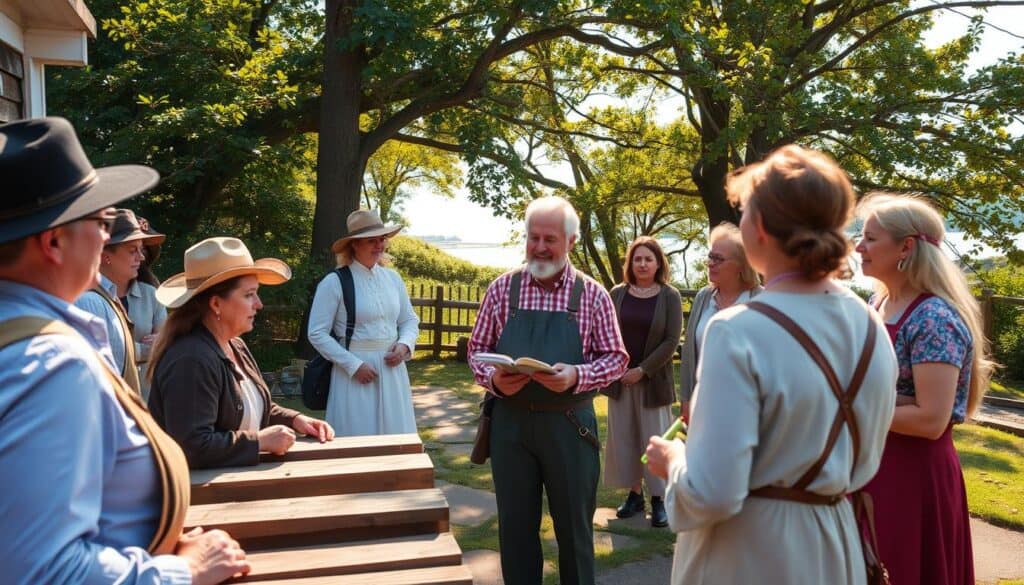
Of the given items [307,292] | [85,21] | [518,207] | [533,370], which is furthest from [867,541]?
[518,207]

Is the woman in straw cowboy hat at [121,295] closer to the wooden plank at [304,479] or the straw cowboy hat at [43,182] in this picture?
the wooden plank at [304,479]

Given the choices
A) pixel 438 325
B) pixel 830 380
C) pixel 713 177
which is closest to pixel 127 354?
pixel 830 380

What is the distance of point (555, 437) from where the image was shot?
3.70 m

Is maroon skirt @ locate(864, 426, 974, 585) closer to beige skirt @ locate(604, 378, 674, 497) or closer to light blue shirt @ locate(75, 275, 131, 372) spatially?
beige skirt @ locate(604, 378, 674, 497)

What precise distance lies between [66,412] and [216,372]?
1.58 m

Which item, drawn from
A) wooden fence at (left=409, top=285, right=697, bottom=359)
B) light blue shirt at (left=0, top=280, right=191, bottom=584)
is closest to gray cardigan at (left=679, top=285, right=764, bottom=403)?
light blue shirt at (left=0, top=280, right=191, bottom=584)

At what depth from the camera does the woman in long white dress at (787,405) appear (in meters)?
1.93

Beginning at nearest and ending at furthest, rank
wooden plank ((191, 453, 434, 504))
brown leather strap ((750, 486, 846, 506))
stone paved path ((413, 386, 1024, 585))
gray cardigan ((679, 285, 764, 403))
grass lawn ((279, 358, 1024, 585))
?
brown leather strap ((750, 486, 846, 506)), wooden plank ((191, 453, 434, 504)), stone paved path ((413, 386, 1024, 585)), grass lawn ((279, 358, 1024, 585)), gray cardigan ((679, 285, 764, 403))

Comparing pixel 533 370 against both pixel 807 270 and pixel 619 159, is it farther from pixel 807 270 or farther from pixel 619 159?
pixel 619 159

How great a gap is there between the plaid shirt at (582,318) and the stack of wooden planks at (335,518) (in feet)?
3.54

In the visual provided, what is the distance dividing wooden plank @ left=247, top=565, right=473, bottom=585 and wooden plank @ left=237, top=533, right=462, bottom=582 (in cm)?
4

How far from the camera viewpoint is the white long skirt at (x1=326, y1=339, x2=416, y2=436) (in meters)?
5.10

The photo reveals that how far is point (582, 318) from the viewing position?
3816 mm

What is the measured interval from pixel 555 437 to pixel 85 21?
4.18 metres
